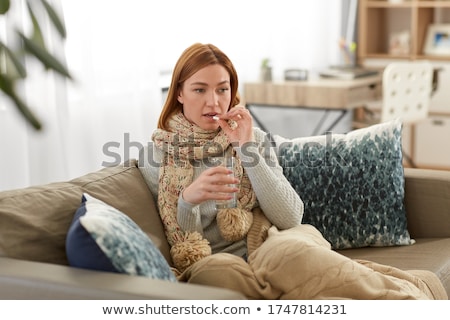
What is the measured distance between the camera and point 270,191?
222cm

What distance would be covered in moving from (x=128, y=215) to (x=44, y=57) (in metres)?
1.36

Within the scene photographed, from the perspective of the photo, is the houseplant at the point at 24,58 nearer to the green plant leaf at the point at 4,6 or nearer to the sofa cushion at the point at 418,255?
the green plant leaf at the point at 4,6

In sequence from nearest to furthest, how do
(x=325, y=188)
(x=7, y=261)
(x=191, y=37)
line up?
(x=7, y=261) < (x=325, y=188) < (x=191, y=37)

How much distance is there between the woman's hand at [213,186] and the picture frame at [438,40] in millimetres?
3597

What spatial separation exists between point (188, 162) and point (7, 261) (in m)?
0.69

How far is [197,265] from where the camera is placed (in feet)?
6.26

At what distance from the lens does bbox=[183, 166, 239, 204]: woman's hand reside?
204 cm

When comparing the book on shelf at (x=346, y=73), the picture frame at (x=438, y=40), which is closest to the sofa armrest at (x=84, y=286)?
the book on shelf at (x=346, y=73)

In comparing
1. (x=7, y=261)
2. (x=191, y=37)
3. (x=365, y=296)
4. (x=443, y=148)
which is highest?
(x=191, y=37)

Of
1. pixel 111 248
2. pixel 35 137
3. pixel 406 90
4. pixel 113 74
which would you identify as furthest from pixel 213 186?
pixel 406 90

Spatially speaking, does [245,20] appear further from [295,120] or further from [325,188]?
[325,188]

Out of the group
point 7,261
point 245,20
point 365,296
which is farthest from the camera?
point 245,20

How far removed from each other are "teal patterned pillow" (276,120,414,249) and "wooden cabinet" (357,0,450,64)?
2892 millimetres

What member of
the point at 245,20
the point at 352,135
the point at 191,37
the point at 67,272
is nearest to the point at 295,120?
the point at 245,20
